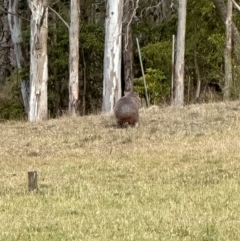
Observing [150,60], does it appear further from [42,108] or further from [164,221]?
[164,221]

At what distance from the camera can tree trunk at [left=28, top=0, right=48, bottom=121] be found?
21562 millimetres

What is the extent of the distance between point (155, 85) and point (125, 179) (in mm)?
17781

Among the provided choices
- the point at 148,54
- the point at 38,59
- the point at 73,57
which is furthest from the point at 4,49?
the point at 38,59

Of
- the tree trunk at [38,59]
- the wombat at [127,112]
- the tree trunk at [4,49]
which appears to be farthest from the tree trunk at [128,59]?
the wombat at [127,112]

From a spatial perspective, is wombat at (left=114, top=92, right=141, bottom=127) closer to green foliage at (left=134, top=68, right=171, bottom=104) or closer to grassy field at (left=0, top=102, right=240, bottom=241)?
grassy field at (left=0, top=102, right=240, bottom=241)

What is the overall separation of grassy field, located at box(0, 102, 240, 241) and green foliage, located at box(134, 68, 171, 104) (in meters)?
10.3

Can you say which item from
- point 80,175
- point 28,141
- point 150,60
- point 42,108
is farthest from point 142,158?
point 150,60

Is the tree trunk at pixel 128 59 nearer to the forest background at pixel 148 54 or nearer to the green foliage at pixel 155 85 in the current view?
the green foliage at pixel 155 85

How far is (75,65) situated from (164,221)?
15.7m

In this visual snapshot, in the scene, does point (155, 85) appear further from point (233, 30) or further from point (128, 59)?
point (233, 30)

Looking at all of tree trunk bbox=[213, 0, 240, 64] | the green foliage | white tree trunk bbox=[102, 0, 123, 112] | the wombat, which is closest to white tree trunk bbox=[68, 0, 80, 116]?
white tree trunk bbox=[102, 0, 123, 112]

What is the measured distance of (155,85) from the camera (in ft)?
93.1

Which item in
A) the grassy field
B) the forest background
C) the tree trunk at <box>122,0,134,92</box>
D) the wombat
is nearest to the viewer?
the grassy field

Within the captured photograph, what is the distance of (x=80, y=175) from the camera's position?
37.1ft
